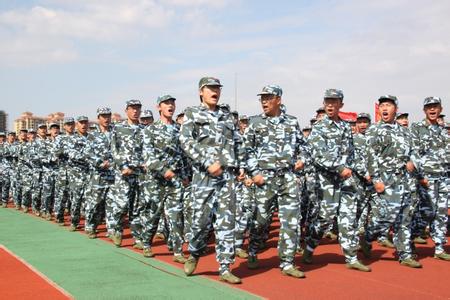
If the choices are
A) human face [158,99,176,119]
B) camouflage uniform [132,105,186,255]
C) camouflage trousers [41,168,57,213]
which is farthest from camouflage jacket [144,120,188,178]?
camouflage trousers [41,168,57,213]

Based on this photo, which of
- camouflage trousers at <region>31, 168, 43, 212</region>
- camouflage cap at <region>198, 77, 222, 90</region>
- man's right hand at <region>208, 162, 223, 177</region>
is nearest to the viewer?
man's right hand at <region>208, 162, 223, 177</region>

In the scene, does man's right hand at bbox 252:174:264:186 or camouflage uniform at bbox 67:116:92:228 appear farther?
camouflage uniform at bbox 67:116:92:228

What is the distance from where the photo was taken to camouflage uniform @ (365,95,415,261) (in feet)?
20.0

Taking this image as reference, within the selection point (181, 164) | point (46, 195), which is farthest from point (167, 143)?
point (46, 195)

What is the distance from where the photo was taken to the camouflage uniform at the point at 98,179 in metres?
8.39

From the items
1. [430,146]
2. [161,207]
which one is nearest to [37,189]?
[161,207]

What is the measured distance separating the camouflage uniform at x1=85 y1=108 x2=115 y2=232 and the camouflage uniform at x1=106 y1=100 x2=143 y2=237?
86 centimetres

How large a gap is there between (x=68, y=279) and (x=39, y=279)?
33 cm

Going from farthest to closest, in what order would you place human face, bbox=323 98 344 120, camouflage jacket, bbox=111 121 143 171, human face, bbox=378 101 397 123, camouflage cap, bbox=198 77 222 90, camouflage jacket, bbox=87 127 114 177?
camouflage jacket, bbox=87 127 114 177, camouflage jacket, bbox=111 121 143 171, human face, bbox=378 101 397 123, human face, bbox=323 98 344 120, camouflage cap, bbox=198 77 222 90

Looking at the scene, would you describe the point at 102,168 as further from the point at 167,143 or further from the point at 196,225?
the point at 196,225

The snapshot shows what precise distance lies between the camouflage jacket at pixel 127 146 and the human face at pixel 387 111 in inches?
143

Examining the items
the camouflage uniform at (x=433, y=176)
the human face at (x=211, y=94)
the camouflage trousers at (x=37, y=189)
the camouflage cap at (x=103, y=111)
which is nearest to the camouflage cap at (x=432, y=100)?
the camouflage uniform at (x=433, y=176)

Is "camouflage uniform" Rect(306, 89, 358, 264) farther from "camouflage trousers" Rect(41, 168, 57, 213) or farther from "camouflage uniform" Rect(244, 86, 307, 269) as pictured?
"camouflage trousers" Rect(41, 168, 57, 213)

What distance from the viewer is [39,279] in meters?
5.25
